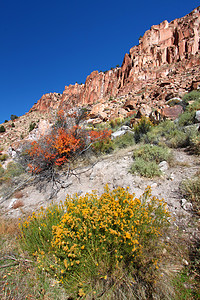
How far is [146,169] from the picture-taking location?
3457 millimetres

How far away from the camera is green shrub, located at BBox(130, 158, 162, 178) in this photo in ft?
11.0

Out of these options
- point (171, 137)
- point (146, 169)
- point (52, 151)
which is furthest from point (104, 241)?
point (171, 137)

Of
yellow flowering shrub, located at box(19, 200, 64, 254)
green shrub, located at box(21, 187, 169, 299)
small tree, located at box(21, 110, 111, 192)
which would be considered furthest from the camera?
small tree, located at box(21, 110, 111, 192)

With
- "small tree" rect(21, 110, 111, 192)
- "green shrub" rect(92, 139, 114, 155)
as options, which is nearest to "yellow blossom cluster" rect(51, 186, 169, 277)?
"small tree" rect(21, 110, 111, 192)

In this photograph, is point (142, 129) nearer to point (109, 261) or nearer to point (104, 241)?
point (104, 241)

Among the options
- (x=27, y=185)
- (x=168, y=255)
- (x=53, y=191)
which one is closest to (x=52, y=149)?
(x=27, y=185)

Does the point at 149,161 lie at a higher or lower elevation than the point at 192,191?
higher

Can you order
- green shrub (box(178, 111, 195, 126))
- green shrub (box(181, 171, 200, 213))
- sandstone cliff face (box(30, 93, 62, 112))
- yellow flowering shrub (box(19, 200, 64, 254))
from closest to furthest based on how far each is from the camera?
yellow flowering shrub (box(19, 200, 64, 254)), green shrub (box(181, 171, 200, 213)), green shrub (box(178, 111, 195, 126)), sandstone cliff face (box(30, 93, 62, 112))

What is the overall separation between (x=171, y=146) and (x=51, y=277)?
496 centimetres

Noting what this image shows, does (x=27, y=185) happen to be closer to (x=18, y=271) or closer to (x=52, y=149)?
(x=52, y=149)

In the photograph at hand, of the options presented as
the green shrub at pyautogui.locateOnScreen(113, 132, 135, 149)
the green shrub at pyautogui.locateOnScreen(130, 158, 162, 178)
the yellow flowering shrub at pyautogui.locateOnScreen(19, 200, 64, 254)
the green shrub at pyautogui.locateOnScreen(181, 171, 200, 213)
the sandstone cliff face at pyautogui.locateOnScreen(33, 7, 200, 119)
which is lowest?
the green shrub at pyautogui.locateOnScreen(181, 171, 200, 213)

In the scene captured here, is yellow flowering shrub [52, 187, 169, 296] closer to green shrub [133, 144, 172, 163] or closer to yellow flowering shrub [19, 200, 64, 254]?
yellow flowering shrub [19, 200, 64, 254]

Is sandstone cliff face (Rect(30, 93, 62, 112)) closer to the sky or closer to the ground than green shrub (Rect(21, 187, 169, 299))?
closer to the sky

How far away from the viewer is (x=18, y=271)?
4.92ft
